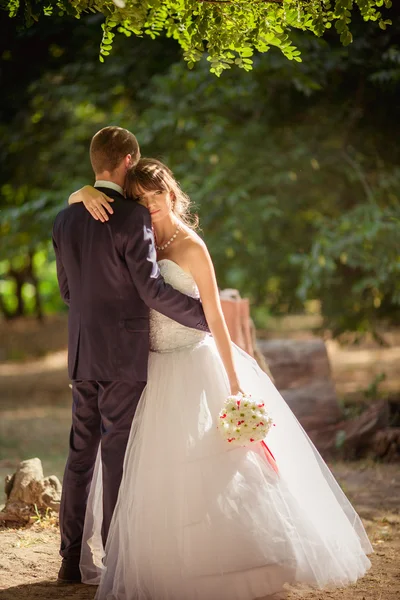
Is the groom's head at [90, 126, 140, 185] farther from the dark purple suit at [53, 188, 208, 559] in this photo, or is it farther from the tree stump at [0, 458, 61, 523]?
the tree stump at [0, 458, 61, 523]

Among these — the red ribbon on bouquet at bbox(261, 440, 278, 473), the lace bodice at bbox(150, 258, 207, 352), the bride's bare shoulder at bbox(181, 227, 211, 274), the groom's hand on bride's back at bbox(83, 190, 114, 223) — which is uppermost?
the groom's hand on bride's back at bbox(83, 190, 114, 223)

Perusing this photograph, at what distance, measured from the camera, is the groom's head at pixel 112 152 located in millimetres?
3721

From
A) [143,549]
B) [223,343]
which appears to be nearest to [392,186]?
[223,343]

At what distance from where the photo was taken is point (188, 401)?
373 cm

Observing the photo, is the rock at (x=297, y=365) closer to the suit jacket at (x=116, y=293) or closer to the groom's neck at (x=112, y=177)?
the suit jacket at (x=116, y=293)

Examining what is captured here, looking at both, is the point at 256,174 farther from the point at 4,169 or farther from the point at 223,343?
the point at 223,343

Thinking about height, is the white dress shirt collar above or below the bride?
above

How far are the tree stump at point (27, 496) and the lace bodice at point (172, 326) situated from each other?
169 cm

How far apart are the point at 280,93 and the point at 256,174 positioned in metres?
1.10

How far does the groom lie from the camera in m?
3.60

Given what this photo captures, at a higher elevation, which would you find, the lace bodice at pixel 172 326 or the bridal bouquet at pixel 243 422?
the lace bodice at pixel 172 326

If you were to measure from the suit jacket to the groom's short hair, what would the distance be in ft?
0.45

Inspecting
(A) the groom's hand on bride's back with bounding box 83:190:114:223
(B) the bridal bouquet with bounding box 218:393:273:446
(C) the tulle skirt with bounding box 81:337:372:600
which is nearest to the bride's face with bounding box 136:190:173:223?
(A) the groom's hand on bride's back with bounding box 83:190:114:223

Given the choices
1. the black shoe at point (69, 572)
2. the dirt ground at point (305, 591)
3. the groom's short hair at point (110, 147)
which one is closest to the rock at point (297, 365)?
the dirt ground at point (305, 591)
